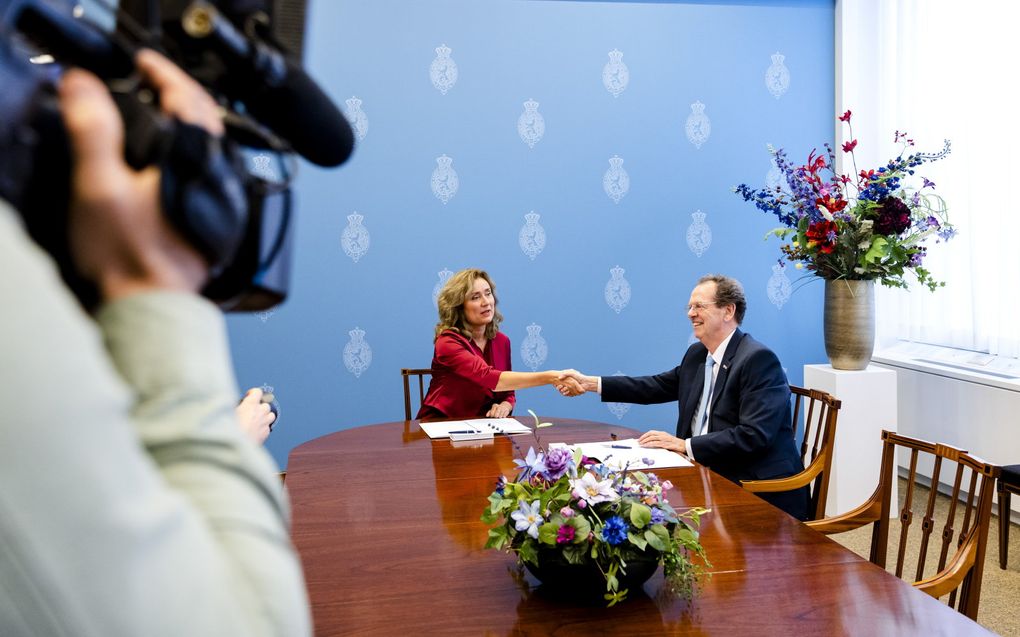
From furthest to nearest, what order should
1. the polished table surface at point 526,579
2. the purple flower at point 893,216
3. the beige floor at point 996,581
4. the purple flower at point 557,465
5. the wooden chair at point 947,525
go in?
the purple flower at point 893,216, the beige floor at point 996,581, the wooden chair at point 947,525, the purple flower at point 557,465, the polished table surface at point 526,579

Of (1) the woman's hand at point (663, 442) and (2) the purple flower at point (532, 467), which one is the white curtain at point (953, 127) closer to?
(1) the woman's hand at point (663, 442)

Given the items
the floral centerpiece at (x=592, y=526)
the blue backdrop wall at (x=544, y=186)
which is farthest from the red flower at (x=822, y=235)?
the floral centerpiece at (x=592, y=526)

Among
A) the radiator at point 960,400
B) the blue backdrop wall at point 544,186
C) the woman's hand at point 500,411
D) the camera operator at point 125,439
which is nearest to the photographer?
the camera operator at point 125,439

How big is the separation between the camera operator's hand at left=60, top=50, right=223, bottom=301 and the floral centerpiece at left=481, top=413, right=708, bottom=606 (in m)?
1.06

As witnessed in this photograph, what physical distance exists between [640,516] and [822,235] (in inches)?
119

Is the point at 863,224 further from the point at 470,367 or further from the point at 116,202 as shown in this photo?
the point at 116,202

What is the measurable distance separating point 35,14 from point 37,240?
4.6 inches

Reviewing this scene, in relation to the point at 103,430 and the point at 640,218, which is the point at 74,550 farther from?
the point at 640,218

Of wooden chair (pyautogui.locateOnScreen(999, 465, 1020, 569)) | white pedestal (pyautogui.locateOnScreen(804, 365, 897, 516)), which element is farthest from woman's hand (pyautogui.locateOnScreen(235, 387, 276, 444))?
white pedestal (pyautogui.locateOnScreen(804, 365, 897, 516))

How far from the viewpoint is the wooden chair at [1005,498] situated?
337 cm

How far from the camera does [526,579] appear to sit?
1557mm

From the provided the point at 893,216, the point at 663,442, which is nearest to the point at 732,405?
the point at 663,442

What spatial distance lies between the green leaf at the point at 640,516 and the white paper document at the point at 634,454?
3.17ft

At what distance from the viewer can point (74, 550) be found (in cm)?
35
